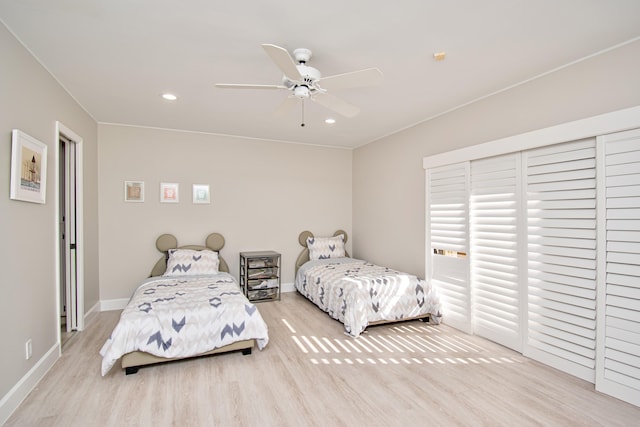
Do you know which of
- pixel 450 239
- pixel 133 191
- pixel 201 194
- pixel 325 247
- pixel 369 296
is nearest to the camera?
pixel 369 296

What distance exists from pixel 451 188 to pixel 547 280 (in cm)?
139

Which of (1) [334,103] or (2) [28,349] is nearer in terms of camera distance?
(2) [28,349]

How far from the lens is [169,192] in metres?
4.77

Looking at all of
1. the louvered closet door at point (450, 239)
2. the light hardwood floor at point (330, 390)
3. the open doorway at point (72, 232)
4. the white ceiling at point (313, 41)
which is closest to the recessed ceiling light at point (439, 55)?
the white ceiling at point (313, 41)

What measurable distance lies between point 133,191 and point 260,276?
222 centimetres

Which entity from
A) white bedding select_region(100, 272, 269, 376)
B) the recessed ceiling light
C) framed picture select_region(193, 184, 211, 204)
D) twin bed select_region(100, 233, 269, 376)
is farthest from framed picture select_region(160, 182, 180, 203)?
the recessed ceiling light

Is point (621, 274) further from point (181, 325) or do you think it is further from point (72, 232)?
point (72, 232)

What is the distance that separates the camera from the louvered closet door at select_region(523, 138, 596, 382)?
101 inches

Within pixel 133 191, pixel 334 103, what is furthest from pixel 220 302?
pixel 133 191

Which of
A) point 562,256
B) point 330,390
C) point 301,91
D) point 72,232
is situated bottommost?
point 330,390

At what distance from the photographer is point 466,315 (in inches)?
143

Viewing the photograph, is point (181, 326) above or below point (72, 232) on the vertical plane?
below

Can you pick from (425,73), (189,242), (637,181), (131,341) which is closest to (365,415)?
(131,341)

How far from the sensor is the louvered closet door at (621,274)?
2.28 meters
